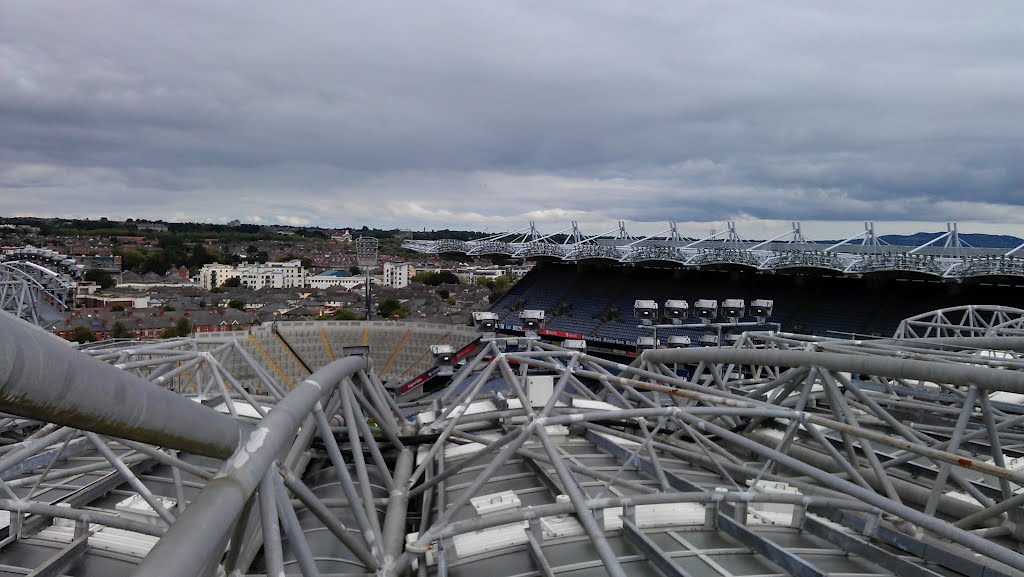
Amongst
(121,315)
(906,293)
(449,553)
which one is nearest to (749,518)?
(449,553)

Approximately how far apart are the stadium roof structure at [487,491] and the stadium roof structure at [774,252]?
2879 cm

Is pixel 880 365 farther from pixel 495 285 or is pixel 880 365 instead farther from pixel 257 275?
pixel 257 275

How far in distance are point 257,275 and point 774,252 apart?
4487 inches

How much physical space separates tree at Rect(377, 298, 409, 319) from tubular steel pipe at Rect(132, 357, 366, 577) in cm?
8257

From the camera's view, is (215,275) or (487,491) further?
(215,275)

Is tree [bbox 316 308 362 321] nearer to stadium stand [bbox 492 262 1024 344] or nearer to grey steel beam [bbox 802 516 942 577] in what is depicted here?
stadium stand [bbox 492 262 1024 344]

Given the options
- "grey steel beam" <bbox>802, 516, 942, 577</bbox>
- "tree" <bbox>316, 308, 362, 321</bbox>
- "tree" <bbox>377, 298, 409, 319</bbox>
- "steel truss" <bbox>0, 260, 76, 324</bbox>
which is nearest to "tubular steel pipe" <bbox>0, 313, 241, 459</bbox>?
"grey steel beam" <bbox>802, 516, 942, 577</bbox>

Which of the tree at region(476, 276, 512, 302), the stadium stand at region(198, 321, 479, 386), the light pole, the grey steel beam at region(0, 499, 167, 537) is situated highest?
the light pole

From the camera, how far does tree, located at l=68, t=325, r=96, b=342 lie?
60.1 m

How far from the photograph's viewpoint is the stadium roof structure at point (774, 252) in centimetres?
3756

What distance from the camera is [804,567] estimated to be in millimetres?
6535

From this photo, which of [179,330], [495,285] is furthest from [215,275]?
[179,330]

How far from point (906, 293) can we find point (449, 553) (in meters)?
44.6

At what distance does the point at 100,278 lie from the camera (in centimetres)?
11388
